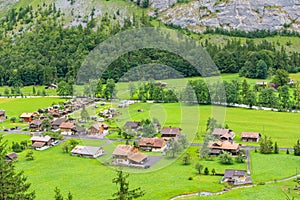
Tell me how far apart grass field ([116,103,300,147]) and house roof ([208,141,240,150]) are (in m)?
5.07

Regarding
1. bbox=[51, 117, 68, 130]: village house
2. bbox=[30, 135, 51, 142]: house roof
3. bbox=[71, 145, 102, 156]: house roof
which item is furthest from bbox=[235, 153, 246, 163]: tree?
bbox=[51, 117, 68, 130]: village house

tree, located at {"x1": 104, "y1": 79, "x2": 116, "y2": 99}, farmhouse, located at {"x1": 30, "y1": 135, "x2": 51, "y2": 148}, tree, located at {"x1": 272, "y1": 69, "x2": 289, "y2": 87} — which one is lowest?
farmhouse, located at {"x1": 30, "y1": 135, "x2": 51, "y2": 148}

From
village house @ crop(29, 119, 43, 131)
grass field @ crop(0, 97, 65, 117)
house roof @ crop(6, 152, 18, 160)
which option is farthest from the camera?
grass field @ crop(0, 97, 65, 117)

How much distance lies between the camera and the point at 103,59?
10806cm

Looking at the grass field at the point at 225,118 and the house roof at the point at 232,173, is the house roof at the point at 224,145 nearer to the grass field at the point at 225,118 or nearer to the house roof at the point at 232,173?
the grass field at the point at 225,118

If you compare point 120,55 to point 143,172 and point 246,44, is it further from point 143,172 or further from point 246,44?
point 143,172

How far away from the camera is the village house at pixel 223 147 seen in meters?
54.3

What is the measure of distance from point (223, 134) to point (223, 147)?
16.9 feet

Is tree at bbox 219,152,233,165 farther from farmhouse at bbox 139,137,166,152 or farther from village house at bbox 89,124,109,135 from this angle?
village house at bbox 89,124,109,135

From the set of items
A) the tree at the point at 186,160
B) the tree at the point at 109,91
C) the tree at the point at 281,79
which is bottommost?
the tree at the point at 186,160

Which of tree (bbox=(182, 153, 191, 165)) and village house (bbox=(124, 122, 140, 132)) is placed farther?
village house (bbox=(124, 122, 140, 132))

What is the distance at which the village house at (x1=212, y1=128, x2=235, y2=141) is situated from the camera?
59.0 metres

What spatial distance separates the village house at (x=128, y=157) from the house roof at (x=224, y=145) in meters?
8.72

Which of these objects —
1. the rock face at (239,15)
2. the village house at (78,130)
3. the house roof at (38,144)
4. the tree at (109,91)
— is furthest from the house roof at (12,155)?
the rock face at (239,15)
